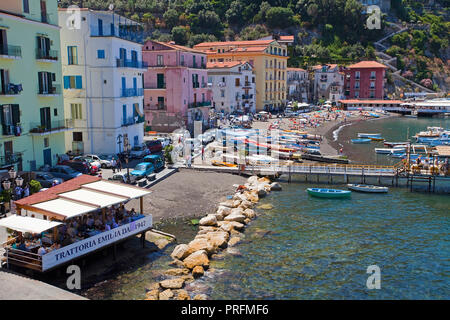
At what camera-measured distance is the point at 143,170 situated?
40438 millimetres

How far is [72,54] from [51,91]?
8395mm

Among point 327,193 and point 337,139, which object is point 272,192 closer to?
point 327,193

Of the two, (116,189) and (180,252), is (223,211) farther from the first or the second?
(116,189)

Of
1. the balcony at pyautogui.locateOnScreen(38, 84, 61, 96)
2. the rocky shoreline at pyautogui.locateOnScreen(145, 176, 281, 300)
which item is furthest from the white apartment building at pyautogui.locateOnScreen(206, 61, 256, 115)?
the rocky shoreline at pyautogui.locateOnScreen(145, 176, 281, 300)

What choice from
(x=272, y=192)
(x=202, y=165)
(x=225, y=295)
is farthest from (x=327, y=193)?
(x=225, y=295)

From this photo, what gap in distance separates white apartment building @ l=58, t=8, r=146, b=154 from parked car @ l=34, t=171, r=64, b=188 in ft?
34.2

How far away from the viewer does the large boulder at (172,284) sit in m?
22.3

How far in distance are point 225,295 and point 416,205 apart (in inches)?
926

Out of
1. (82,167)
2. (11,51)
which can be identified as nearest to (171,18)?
(82,167)

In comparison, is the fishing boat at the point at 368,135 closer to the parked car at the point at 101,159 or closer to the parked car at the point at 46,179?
the parked car at the point at 101,159

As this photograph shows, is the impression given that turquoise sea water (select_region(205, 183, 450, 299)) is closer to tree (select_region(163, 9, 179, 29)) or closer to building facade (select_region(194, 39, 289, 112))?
building facade (select_region(194, 39, 289, 112))

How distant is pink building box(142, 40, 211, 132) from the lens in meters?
64.2

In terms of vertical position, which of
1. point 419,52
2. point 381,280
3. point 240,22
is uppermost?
point 240,22

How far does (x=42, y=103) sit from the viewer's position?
38.1 metres
